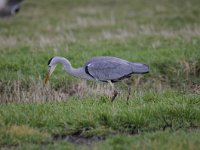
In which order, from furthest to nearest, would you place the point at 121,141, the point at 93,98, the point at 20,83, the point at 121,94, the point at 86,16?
the point at 86,16 < the point at 20,83 < the point at 121,94 < the point at 93,98 < the point at 121,141

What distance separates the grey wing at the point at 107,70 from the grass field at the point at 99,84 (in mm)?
419

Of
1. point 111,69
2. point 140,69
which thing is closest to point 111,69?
point 111,69

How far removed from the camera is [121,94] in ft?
31.7

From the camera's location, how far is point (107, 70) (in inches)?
344

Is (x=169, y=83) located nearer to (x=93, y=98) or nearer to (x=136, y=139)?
(x=93, y=98)

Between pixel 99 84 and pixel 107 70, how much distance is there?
6.13 ft

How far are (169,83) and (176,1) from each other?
13.7 m

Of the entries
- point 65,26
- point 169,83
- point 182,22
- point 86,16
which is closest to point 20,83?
point 169,83

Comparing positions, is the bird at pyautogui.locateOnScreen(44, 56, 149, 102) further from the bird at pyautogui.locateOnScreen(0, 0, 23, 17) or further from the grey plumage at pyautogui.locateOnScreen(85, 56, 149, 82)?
the bird at pyautogui.locateOnScreen(0, 0, 23, 17)

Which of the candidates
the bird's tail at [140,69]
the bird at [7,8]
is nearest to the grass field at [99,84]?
the bird at [7,8]

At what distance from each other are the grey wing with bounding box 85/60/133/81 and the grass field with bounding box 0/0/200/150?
42cm

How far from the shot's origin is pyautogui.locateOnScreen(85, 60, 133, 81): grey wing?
872cm

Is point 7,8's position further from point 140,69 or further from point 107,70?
point 140,69

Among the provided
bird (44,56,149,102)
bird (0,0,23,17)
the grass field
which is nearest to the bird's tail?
bird (44,56,149,102)
